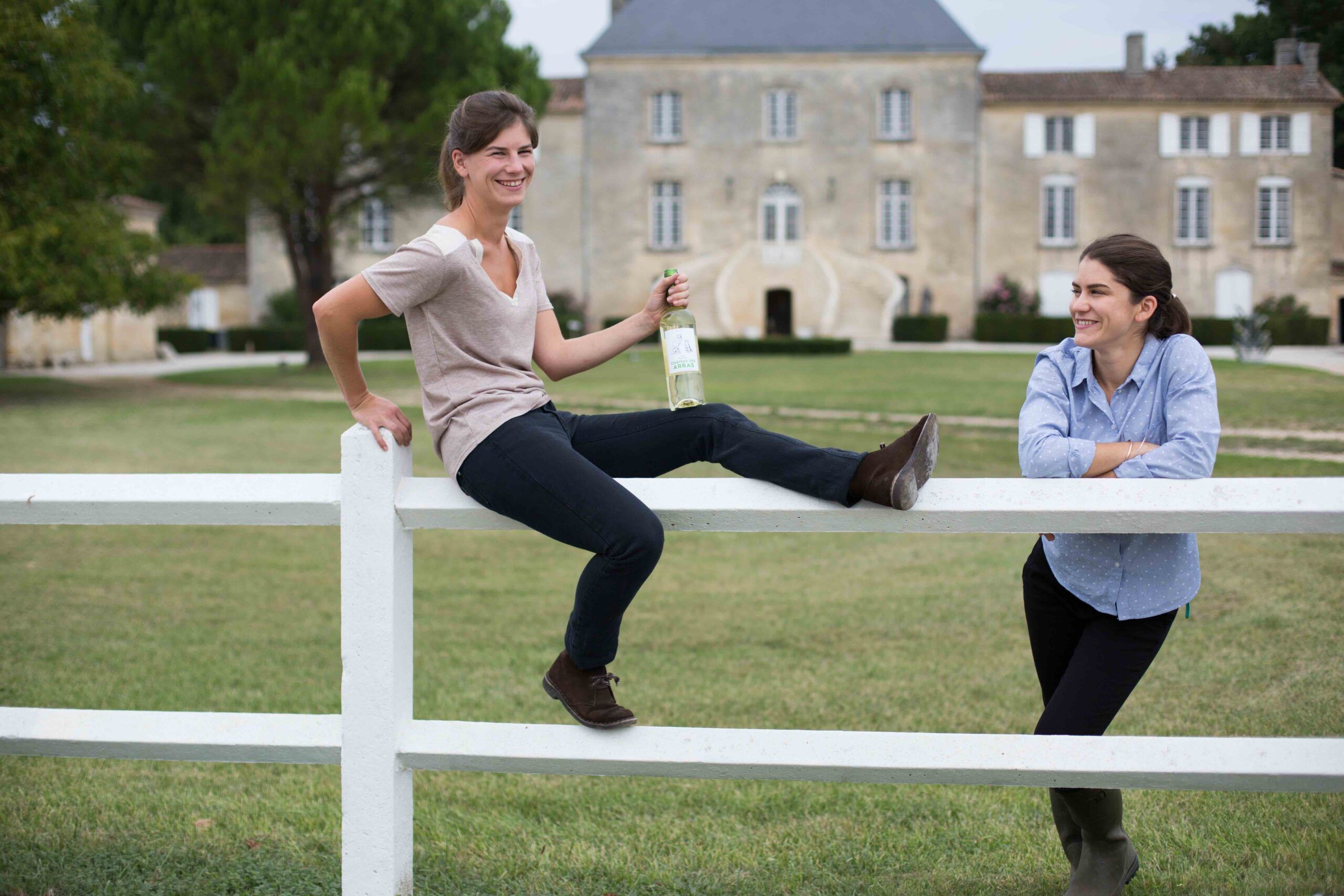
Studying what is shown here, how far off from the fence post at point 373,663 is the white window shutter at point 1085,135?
39388mm

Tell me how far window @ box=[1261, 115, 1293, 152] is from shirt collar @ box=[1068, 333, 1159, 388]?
21378 mm

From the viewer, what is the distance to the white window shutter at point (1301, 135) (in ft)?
48.6

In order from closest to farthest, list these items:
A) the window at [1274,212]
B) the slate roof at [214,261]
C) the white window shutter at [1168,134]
Result: the window at [1274,212] < the white window shutter at [1168,134] < the slate roof at [214,261]

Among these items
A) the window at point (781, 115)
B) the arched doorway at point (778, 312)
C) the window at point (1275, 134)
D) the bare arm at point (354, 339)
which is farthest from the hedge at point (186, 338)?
the bare arm at point (354, 339)

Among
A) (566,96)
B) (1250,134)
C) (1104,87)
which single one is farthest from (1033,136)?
(566,96)

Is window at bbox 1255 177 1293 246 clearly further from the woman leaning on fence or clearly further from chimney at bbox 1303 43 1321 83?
the woman leaning on fence

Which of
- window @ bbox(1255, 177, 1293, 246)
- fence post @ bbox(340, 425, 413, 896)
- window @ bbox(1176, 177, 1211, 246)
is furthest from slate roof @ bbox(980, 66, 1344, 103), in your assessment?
fence post @ bbox(340, 425, 413, 896)

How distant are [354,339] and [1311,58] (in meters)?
4.87

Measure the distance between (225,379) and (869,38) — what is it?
22.7 m

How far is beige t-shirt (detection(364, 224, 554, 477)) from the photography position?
2520 millimetres

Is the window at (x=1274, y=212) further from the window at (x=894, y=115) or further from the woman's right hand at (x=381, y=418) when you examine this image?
the woman's right hand at (x=381, y=418)

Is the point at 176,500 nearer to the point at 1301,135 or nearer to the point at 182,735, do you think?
the point at 182,735

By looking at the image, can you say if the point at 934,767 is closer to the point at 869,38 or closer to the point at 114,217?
the point at 114,217

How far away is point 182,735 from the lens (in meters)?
2.39
